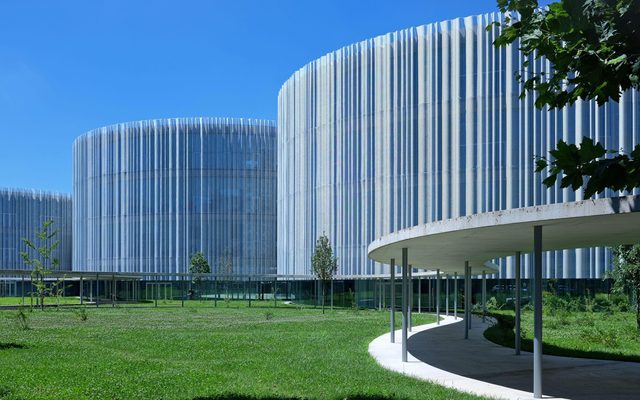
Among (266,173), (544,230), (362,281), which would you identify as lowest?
(362,281)

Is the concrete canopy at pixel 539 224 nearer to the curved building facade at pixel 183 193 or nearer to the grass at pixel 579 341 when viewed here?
the grass at pixel 579 341

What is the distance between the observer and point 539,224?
11102mm

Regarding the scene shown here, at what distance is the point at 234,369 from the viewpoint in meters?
15.3

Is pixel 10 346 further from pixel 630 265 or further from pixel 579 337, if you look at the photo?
pixel 630 265

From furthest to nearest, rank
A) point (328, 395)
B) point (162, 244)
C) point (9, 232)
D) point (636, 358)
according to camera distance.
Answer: point (9, 232) → point (162, 244) → point (636, 358) → point (328, 395)

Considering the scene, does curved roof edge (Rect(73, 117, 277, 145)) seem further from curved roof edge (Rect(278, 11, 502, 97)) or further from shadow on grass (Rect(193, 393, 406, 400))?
shadow on grass (Rect(193, 393, 406, 400))

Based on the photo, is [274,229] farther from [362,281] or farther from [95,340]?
[95,340]

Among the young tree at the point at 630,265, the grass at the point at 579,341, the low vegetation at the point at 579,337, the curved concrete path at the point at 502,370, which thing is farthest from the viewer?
the young tree at the point at 630,265

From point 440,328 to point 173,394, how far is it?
62.5 feet

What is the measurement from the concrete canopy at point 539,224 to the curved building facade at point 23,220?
320 ft

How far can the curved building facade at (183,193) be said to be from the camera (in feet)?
278

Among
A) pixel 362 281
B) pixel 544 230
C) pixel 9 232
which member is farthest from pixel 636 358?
pixel 9 232

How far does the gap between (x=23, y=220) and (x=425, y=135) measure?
76.5 meters

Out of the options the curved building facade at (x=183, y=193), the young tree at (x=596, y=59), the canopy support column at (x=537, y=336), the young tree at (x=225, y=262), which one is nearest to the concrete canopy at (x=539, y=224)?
the canopy support column at (x=537, y=336)
